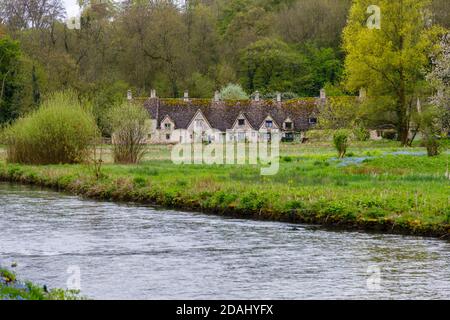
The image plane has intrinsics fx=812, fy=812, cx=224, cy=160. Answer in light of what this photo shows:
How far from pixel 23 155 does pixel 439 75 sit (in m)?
26.4

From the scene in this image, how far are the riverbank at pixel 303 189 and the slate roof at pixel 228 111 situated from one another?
158ft

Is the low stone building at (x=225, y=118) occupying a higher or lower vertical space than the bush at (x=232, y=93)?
lower

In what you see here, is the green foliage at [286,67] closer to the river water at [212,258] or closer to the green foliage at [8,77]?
the green foliage at [8,77]

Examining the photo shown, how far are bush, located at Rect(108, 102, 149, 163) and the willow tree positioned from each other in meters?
22.7

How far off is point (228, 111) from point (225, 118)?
919mm

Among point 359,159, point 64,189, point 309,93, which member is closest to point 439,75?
point 359,159

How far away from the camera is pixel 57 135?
167ft

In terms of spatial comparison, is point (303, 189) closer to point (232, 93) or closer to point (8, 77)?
point (8, 77)

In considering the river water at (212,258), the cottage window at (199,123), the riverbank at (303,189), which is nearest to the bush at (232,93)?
the cottage window at (199,123)

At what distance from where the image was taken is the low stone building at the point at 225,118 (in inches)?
3661

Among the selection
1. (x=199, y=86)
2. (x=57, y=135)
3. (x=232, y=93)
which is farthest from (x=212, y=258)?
(x=199, y=86)

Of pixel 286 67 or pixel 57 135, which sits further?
pixel 286 67

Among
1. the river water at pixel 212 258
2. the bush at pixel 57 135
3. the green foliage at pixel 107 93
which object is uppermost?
the green foliage at pixel 107 93
